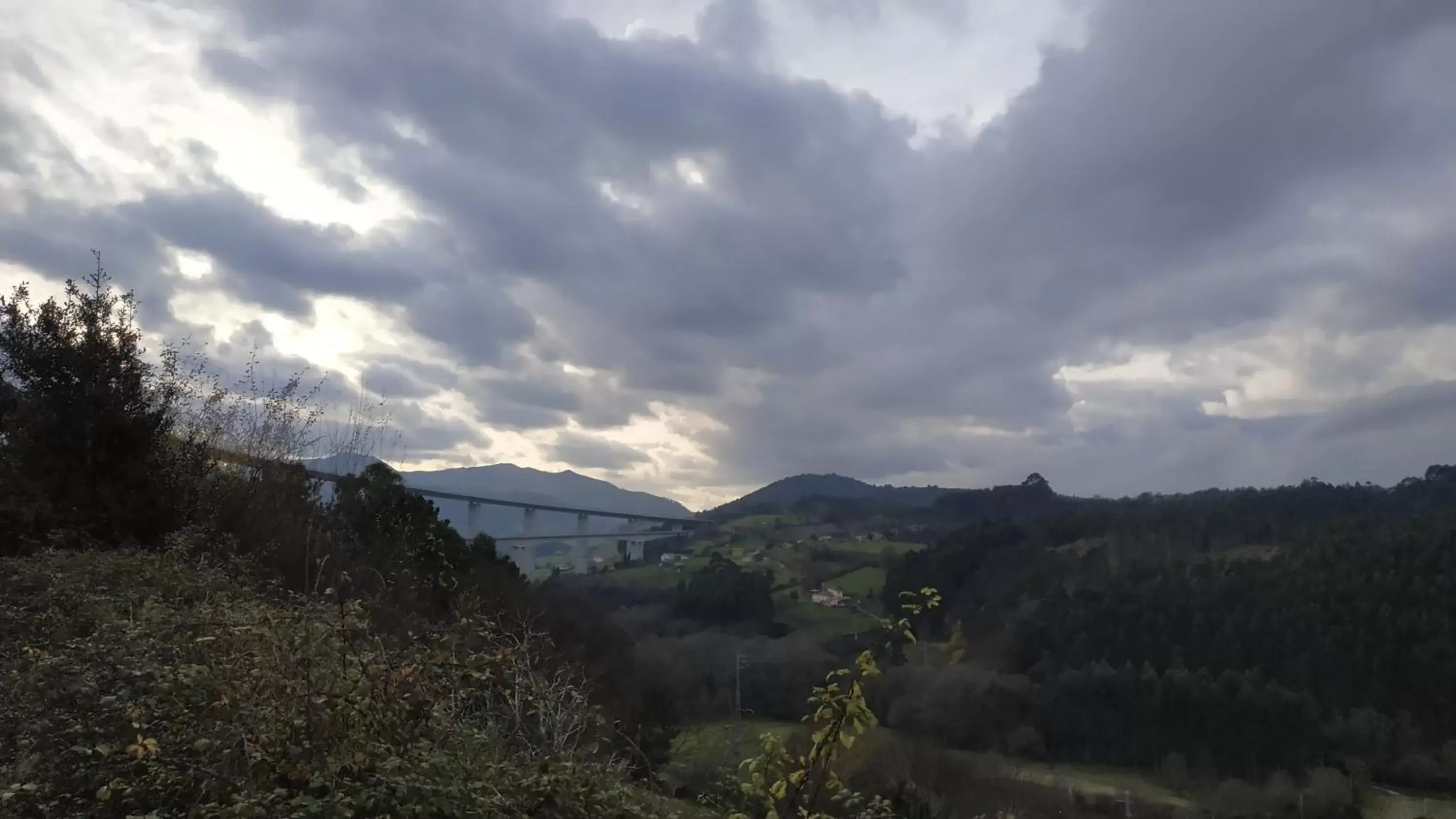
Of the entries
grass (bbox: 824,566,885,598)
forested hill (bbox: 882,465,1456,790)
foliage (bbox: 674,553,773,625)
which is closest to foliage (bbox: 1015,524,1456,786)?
forested hill (bbox: 882,465,1456,790)

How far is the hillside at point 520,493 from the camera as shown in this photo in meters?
27.3

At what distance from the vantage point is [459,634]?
6750 millimetres

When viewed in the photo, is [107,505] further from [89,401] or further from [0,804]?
A: [0,804]

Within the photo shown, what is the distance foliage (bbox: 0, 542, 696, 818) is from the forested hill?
28121mm

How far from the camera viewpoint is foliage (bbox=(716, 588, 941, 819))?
3791mm

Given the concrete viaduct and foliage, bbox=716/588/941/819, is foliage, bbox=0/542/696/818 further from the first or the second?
the concrete viaduct

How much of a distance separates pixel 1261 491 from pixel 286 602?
258 feet

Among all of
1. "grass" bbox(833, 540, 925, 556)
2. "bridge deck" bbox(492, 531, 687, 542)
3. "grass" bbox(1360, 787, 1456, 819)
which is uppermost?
"bridge deck" bbox(492, 531, 687, 542)

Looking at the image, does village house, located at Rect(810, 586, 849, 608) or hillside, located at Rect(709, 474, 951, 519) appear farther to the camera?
hillside, located at Rect(709, 474, 951, 519)

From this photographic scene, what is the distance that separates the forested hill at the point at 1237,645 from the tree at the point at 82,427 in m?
25.7

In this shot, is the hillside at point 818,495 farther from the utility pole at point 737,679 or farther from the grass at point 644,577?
the utility pole at point 737,679

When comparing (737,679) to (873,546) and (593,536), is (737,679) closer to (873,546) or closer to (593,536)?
(593,536)

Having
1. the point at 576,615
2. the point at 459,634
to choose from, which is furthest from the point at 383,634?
the point at 576,615

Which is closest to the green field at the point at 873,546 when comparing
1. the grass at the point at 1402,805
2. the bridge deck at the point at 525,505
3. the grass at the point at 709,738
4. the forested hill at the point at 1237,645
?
the forested hill at the point at 1237,645
